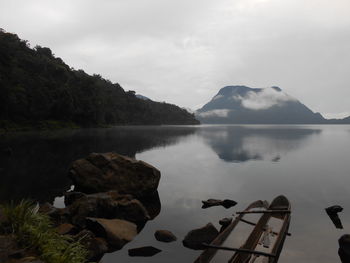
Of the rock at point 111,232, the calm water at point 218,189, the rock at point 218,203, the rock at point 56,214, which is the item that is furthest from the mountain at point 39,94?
the rock at point 111,232

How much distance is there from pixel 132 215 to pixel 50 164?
28367 mm

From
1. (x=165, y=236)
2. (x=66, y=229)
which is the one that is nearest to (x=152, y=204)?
(x=165, y=236)

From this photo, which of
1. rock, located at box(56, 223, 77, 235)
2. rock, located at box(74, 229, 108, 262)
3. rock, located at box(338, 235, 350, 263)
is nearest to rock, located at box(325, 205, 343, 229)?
rock, located at box(338, 235, 350, 263)

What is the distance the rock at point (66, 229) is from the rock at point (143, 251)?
3717mm

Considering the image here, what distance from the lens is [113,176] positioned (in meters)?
27.2

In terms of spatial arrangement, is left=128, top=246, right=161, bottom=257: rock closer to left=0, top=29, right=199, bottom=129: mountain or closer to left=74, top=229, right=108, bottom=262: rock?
left=74, top=229, right=108, bottom=262: rock

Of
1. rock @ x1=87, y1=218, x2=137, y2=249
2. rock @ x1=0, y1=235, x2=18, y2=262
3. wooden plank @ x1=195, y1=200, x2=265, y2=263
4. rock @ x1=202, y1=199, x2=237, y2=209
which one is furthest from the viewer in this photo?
rock @ x1=202, y1=199, x2=237, y2=209

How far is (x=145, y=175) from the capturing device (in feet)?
92.8

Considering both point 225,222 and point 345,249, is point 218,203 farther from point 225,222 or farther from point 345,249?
point 345,249

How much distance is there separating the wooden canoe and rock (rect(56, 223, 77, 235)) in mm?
8313

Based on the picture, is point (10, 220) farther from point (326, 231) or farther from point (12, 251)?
point (326, 231)

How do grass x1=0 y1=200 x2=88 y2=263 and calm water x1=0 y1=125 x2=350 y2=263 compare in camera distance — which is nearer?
grass x1=0 y1=200 x2=88 y2=263

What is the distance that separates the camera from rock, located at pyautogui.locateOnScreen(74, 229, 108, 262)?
48.6ft

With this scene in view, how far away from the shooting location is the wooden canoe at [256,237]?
13.1 metres
